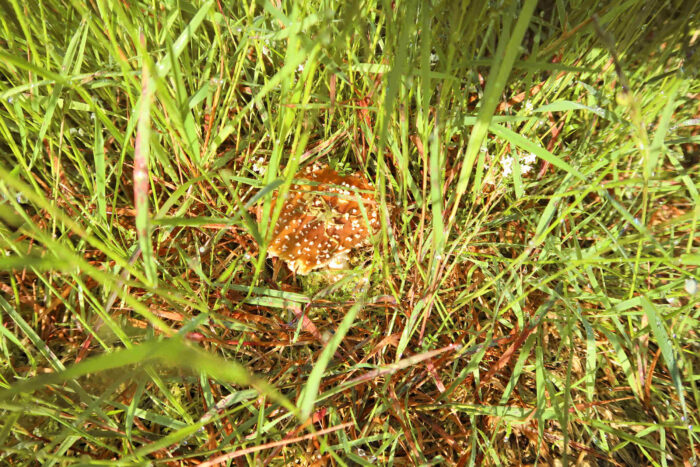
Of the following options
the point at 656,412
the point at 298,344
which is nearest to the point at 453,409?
the point at 298,344

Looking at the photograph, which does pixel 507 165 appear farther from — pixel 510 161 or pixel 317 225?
pixel 317 225

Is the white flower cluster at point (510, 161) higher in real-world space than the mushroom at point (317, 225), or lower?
higher

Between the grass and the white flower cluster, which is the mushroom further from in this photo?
the white flower cluster

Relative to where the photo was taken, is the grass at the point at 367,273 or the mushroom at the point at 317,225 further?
the mushroom at the point at 317,225

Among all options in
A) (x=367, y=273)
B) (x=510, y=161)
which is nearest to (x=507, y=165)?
(x=510, y=161)

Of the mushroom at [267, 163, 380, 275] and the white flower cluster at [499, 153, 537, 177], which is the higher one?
the white flower cluster at [499, 153, 537, 177]

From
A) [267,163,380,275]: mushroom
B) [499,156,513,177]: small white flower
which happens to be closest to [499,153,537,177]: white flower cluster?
[499,156,513,177]: small white flower

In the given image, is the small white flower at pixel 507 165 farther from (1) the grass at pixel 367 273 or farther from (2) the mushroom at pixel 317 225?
(2) the mushroom at pixel 317 225

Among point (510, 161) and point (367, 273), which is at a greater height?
point (510, 161)

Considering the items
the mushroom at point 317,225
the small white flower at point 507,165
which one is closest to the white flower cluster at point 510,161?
the small white flower at point 507,165
